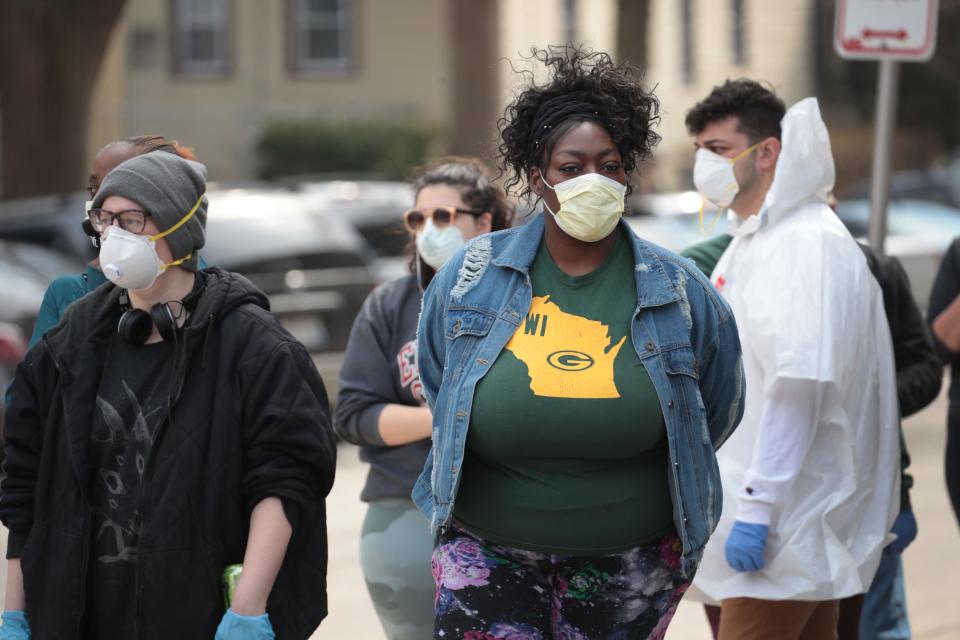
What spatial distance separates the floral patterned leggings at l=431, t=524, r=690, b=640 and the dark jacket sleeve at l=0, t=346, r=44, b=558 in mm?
979

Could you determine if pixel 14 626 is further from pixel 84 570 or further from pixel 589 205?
pixel 589 205

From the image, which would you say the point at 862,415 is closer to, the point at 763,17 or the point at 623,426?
the point at 623,426

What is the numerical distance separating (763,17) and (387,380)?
32120 mm

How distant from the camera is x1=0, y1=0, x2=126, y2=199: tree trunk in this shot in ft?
48.1

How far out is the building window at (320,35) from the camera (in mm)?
30500

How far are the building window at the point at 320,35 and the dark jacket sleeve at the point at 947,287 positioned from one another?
26210 mm

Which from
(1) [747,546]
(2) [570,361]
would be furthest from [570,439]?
(1) [747,546]

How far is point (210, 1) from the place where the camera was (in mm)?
30469

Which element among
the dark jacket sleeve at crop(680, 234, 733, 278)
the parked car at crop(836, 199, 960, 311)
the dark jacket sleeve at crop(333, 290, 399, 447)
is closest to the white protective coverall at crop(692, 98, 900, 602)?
the dark jacket sleeve at crop(680, 234, 733, 278)

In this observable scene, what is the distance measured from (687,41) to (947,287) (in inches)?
1207

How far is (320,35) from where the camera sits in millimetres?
30812

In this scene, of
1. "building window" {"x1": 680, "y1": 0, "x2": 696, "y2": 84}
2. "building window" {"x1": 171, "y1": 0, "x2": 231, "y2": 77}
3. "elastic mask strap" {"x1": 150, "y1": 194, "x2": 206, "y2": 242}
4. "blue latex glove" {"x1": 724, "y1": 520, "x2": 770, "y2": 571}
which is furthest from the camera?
"building window" {"x1": 680, "y1": 0, "x2": 696, "y2": 84}

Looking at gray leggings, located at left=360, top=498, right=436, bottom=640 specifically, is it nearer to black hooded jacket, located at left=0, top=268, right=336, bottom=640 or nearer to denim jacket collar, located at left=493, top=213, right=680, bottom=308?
black hooded jacket, located at left=0, top=268, right=336, bottom=640

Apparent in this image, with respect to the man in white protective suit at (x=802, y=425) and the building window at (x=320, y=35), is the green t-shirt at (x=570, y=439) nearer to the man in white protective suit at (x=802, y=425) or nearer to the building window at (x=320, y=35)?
the man in white protective suit at (x=802, y=425)
